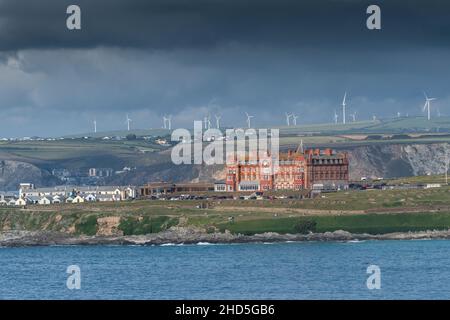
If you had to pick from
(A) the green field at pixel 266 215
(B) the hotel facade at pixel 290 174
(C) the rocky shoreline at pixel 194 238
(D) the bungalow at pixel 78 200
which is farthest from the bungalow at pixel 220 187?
(C) the rocky shoreline at pixel 194 238

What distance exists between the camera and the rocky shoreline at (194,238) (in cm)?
14538

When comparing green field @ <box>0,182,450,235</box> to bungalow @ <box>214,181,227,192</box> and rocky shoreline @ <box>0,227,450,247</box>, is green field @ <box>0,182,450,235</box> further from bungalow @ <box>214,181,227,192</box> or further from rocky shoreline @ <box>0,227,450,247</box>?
bungalow @ <box>214,181,227,192</box>

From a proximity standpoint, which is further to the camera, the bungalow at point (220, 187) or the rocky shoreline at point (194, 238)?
the bungalow at point (220, 187)

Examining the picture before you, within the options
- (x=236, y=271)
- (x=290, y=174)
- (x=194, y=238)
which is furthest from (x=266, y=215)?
(x=236, y=271)

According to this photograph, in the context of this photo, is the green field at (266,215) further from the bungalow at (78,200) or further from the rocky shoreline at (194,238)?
the bungalow at (78,200)

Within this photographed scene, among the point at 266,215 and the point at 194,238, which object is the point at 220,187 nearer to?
the point at 266,215

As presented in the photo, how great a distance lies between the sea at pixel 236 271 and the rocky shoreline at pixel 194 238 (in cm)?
451

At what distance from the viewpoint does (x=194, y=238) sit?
14800 cm

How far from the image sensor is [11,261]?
123 m

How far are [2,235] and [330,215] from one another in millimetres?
45195

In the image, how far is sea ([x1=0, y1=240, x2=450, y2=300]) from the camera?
260 ft

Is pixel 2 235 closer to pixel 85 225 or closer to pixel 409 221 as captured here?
pixel 85 225

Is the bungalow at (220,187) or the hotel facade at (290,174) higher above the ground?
the hotel facade at (290,174)

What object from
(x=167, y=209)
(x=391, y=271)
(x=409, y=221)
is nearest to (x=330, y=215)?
(x=409, y=221)
